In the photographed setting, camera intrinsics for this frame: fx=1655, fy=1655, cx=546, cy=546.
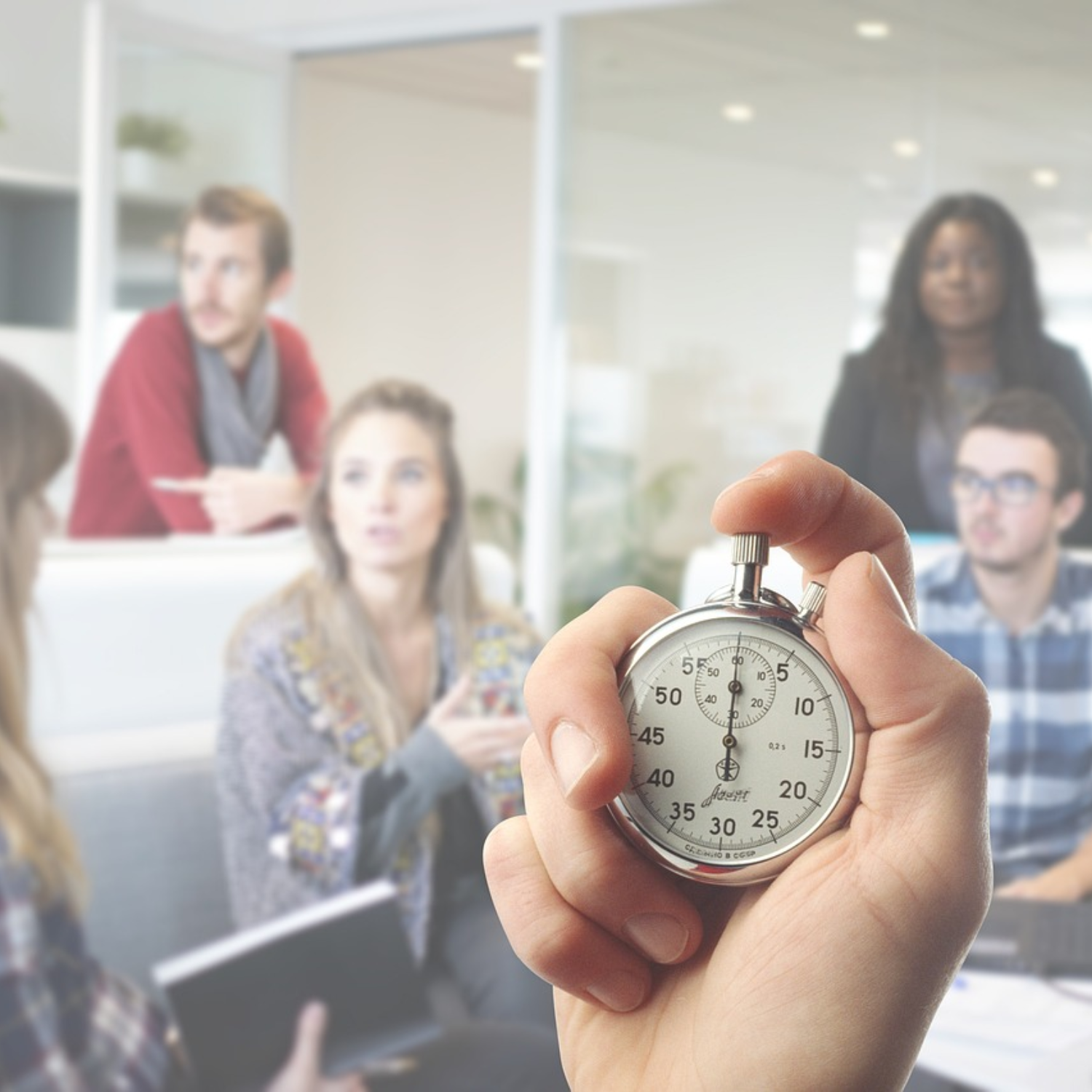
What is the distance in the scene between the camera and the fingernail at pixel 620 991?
0.64m

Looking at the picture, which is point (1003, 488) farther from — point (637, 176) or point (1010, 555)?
point (637, 176)

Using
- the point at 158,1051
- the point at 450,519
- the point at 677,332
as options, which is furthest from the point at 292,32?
the point at 158,1051

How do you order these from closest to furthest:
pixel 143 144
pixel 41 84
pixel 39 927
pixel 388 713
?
1. pixel 39 927
2. pixel 388 713
3. pixel 143 144
4. pixel 41 84

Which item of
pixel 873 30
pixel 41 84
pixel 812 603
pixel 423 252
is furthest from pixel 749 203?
pixel 812 603

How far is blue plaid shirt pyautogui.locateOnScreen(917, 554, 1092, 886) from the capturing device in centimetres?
302

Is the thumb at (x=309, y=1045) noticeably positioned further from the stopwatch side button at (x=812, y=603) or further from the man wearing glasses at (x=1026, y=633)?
the stopwatch side button at (x=812, y=603)

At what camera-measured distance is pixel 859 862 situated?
619mm

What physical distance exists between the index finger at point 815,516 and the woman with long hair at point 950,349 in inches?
127

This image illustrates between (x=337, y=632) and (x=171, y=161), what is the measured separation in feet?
7.63

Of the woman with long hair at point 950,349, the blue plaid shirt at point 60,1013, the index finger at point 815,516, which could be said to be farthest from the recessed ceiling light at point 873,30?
the index finger at point 815,516

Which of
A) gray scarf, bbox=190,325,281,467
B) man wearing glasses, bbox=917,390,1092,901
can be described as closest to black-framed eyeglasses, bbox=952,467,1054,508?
man wearing glasses, bbox=917,390,1092,901

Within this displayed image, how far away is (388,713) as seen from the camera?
2865mm

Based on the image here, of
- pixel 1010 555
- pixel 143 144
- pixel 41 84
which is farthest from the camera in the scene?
pixel 41 84

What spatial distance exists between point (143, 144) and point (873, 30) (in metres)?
2.03
